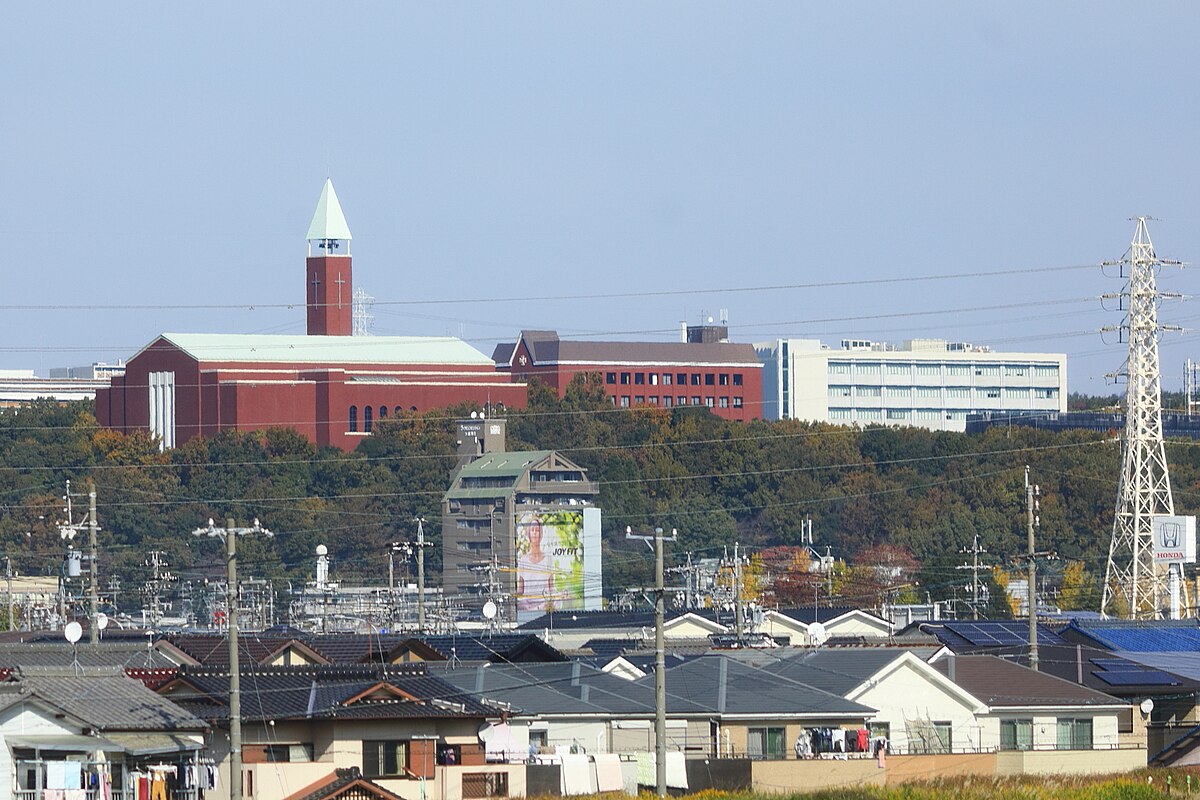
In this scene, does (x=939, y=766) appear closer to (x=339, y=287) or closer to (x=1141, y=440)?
(x=1141, y=440)

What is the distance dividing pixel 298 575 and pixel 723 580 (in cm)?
2135

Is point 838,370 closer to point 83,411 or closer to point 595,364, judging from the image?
point 595,364

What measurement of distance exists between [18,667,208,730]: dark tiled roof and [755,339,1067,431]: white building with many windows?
486 ft

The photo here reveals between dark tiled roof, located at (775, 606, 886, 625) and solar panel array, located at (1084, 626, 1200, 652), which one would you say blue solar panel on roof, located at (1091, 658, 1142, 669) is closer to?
solar panel array, located at (1084, 626, 1200, 652)

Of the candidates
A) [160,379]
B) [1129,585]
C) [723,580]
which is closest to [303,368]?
[160,379]

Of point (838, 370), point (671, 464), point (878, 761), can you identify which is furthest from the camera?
point (838, 370)

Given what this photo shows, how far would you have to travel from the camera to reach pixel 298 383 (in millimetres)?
141375

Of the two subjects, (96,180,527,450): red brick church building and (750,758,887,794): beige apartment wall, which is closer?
(750,758,887,794): beige apartment wall

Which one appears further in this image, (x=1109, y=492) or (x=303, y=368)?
(x=303, y=368)

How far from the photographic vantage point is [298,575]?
373ft

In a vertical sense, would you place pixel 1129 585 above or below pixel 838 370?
below

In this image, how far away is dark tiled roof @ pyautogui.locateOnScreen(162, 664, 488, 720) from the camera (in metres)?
33.8

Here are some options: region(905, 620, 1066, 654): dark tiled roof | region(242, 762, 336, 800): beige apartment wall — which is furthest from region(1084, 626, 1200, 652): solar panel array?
region(242, 762, 336, 800): beige apartment wall

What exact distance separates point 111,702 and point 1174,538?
57195 mm
